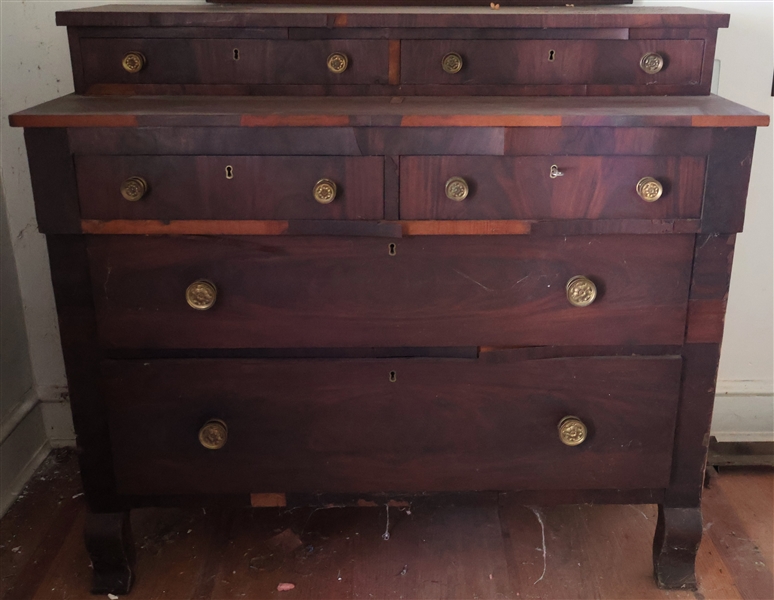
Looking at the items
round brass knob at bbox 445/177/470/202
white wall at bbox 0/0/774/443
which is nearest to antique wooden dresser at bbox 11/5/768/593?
round brass knob at bbox 445/177/470/202

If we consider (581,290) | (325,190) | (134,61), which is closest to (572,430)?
(581,290)

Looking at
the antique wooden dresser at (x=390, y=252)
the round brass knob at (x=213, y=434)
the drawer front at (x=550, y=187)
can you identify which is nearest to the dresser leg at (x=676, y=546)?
the antique wooden dresser at (x=390, y=252)

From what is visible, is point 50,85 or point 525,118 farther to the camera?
point 50,85

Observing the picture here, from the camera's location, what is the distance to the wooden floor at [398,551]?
1.50m

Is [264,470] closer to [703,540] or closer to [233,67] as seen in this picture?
[233,67]

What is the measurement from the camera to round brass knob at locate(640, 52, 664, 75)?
4.44 feet

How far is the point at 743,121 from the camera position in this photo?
3.76 ft

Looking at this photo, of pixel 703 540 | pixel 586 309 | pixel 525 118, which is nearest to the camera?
pixel 525 118

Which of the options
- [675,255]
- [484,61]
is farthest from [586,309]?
[484,61]

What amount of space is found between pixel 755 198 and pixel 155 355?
141 centimetres

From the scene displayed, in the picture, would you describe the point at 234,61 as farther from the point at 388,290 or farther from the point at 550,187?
the point at 550,187

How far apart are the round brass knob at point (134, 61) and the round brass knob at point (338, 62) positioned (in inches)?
13.3

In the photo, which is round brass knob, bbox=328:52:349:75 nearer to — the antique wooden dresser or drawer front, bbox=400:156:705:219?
the antique wooden dresser

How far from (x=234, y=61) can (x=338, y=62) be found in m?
0.19
